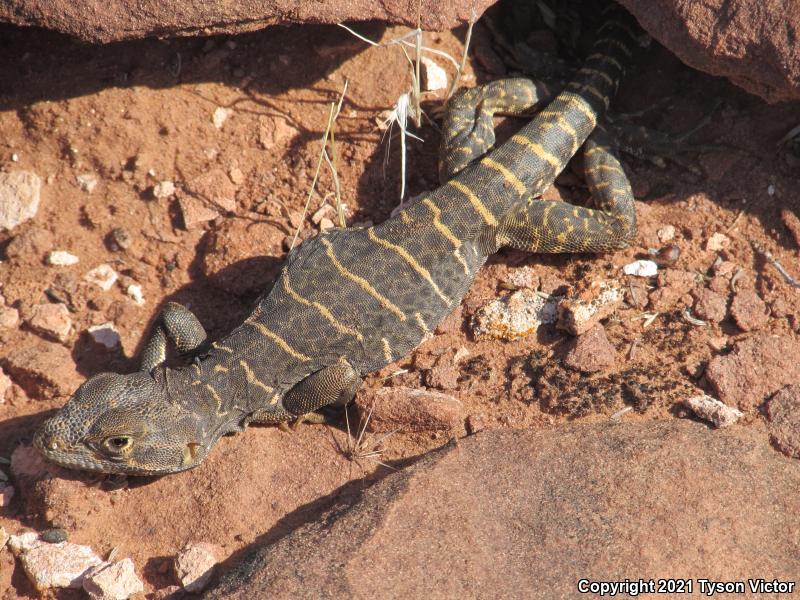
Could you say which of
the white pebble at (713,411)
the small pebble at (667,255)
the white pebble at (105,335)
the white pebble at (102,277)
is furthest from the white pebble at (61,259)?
the white pebble at (713,411)

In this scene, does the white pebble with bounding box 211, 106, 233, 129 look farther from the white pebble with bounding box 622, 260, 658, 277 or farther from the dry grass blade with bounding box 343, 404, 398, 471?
the white pebble with bounding box 622, 260, 658, 277

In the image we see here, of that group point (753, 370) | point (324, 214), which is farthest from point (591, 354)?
point (324, 214)

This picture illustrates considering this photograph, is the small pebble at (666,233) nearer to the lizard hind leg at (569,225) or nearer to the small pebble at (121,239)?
the lizard hind leg at (569,225)

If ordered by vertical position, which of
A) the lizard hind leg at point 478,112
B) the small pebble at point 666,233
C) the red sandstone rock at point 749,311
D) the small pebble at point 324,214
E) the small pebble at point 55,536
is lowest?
the small pebble at point 55,536

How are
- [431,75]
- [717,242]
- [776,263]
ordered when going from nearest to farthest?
[776,263], [717,242], [431,75]

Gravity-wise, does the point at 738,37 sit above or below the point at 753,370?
above

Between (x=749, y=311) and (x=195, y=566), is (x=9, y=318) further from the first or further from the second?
(x=749, y=311)
